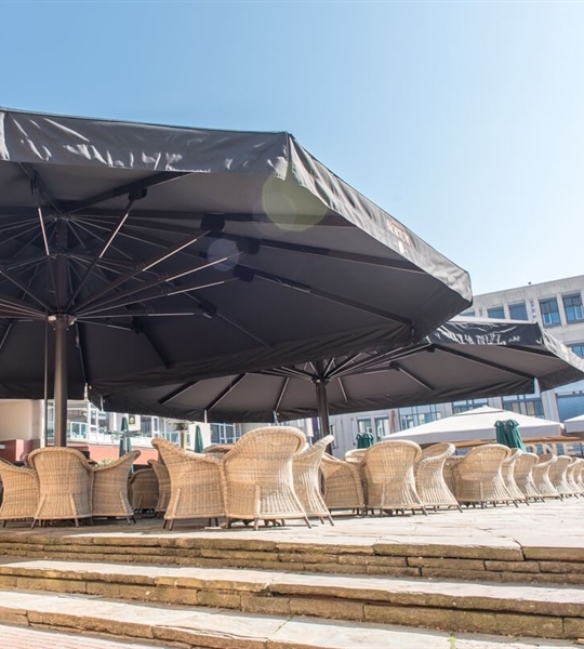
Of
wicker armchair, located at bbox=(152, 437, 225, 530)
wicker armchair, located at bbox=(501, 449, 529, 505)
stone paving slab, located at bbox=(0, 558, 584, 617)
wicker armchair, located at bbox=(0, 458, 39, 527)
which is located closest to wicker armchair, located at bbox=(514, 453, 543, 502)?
wicker armchair, located at bbox=(501, 449, 529, 505)

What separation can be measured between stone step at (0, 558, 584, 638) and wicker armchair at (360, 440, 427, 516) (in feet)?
8.13

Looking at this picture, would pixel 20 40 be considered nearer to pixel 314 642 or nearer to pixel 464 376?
pixel 464 376

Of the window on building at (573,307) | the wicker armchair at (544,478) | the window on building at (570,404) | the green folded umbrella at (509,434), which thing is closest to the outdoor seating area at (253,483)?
the wicker armchair at (544,478)

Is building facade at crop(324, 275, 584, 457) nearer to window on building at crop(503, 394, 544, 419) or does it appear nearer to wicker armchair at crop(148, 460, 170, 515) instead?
window on building at crop(503, 394, 544, 419)

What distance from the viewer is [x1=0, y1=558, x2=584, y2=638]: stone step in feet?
6.75

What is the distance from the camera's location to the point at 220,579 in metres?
2.67

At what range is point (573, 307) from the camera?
41500mm

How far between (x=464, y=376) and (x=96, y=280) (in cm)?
602

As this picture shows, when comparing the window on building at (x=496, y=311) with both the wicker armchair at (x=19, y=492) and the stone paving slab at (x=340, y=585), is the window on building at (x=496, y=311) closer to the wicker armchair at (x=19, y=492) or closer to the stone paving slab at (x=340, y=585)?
the wicker armchair at (x=19, y=492)

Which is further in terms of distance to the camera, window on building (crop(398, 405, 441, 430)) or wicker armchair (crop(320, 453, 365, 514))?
window on building (crop(398, 405, 441, 430))

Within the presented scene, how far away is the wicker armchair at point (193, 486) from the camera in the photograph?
162 inches

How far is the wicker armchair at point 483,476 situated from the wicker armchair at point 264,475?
10.2ft

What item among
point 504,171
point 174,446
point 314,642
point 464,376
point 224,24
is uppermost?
point 224,24

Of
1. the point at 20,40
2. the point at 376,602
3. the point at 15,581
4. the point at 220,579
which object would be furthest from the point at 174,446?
the point at 20,40
